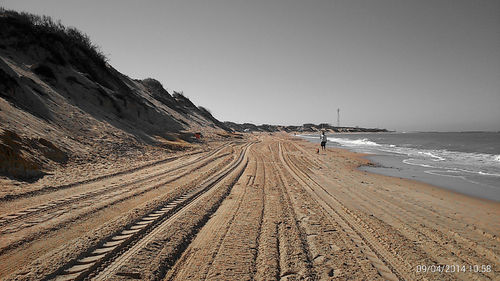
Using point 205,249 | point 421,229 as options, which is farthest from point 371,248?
point 205,249

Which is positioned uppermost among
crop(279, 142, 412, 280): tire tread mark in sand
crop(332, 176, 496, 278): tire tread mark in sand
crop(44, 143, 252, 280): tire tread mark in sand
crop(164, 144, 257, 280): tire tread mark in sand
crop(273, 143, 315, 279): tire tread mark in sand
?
crop(44, 143, 252, 280): tire tread mark in sand

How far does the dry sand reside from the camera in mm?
2689

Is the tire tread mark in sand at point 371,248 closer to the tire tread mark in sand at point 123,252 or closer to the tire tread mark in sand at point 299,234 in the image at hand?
the tire tread mark in sand at point 299,234

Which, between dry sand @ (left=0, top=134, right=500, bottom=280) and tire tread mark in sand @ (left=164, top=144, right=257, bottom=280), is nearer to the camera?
tire tread mark in sand @ (left=164, top=144, right=257, bottom=280)

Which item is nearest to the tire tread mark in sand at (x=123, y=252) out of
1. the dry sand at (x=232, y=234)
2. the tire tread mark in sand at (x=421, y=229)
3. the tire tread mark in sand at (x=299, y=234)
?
the dry sand at (x=232, y=234)

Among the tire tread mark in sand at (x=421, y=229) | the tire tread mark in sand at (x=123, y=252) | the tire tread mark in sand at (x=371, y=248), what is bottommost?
the tire tread mark in sand at (x=421, y=229)

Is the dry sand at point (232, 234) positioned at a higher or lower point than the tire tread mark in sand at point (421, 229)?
higher

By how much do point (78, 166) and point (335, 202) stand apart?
8519mm

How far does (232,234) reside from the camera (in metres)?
3.59

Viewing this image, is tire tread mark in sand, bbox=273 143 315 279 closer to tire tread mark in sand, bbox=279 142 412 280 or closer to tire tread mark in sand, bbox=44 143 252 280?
tire tread mark in sand, bbox=279 142 412 280

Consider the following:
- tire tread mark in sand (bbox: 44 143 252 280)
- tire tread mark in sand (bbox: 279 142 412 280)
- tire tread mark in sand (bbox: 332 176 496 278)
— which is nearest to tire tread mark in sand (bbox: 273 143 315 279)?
tire tread mark in sand (bbox: 279 142 412 280)

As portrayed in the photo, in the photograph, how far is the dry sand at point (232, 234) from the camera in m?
2.69

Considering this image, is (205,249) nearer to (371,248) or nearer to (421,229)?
(371,248)

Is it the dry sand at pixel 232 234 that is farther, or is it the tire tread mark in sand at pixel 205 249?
the dry sand at pixel 232 234
